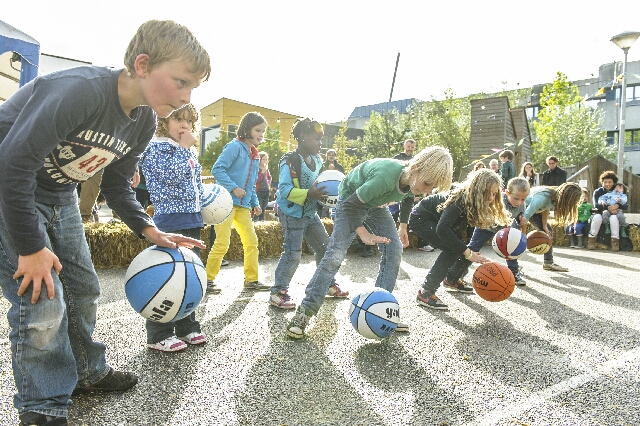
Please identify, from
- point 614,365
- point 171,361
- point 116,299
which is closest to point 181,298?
point 171,361

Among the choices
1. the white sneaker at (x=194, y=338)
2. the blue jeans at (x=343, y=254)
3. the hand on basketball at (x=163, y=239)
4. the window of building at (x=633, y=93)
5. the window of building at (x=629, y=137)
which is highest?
the window of building at (x=633, y=93)

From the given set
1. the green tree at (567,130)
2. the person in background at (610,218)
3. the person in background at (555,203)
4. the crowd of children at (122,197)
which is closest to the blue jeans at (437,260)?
the crowd of children at (122,197)

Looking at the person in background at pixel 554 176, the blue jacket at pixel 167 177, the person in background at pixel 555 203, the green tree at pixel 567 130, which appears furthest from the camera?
the green tree at pixel 567 130

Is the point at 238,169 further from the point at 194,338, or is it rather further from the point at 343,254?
the point at 194,338

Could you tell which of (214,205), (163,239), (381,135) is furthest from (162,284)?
(381,135)

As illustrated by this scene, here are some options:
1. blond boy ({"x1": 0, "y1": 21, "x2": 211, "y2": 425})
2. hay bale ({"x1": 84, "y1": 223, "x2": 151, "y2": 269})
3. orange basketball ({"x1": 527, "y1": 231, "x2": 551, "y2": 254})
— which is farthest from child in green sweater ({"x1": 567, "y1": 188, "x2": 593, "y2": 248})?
blond boy ({"x1": 0, "y1": 21, "x2": 211, "y2": 425})

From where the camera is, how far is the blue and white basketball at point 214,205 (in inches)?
185

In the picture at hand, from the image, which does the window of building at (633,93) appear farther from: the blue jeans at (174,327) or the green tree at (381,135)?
the blue jeans at (174,327)

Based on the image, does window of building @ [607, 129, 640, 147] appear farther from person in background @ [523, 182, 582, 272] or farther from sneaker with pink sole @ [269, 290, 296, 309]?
sneaker with pink sole @ [269, 290, 296, 309]

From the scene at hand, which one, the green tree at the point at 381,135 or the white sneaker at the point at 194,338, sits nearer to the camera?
the white sneaker at the point at 194,338

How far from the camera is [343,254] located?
13.3 ft

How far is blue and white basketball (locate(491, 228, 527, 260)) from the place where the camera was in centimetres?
600

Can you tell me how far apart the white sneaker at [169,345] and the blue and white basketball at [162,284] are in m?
0.58

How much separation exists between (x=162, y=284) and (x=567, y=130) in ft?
140
